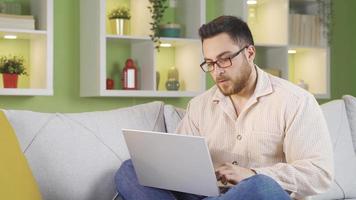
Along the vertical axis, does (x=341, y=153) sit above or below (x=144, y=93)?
below

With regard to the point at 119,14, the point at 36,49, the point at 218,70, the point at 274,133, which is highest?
the point at 119,14

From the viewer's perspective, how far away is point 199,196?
2.00 m

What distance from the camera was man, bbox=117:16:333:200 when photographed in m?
1.89

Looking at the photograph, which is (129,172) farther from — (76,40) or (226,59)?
(76,40)

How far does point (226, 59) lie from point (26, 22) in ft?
4.49

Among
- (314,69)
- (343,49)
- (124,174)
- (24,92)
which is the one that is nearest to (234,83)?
(124,174)

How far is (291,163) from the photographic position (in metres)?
1.93

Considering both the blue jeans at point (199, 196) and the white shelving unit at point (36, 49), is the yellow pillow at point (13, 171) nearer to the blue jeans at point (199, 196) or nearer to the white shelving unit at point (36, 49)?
the blue jeans at point (199, 196)

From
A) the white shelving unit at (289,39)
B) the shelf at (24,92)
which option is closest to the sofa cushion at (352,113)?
the white shelving unit at (289,39)

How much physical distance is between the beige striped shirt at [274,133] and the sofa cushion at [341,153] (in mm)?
829

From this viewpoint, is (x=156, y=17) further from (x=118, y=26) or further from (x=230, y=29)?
(x=230, y=29)

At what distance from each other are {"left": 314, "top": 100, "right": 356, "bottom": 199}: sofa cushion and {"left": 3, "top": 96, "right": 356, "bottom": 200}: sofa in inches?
33.7

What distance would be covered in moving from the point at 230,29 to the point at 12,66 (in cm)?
139

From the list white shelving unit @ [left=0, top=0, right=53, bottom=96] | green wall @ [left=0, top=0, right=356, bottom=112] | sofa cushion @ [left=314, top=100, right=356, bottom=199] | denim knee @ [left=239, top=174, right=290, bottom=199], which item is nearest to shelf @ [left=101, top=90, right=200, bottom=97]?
green wall @ [left=0, top=0, right=356, bottom=112]
